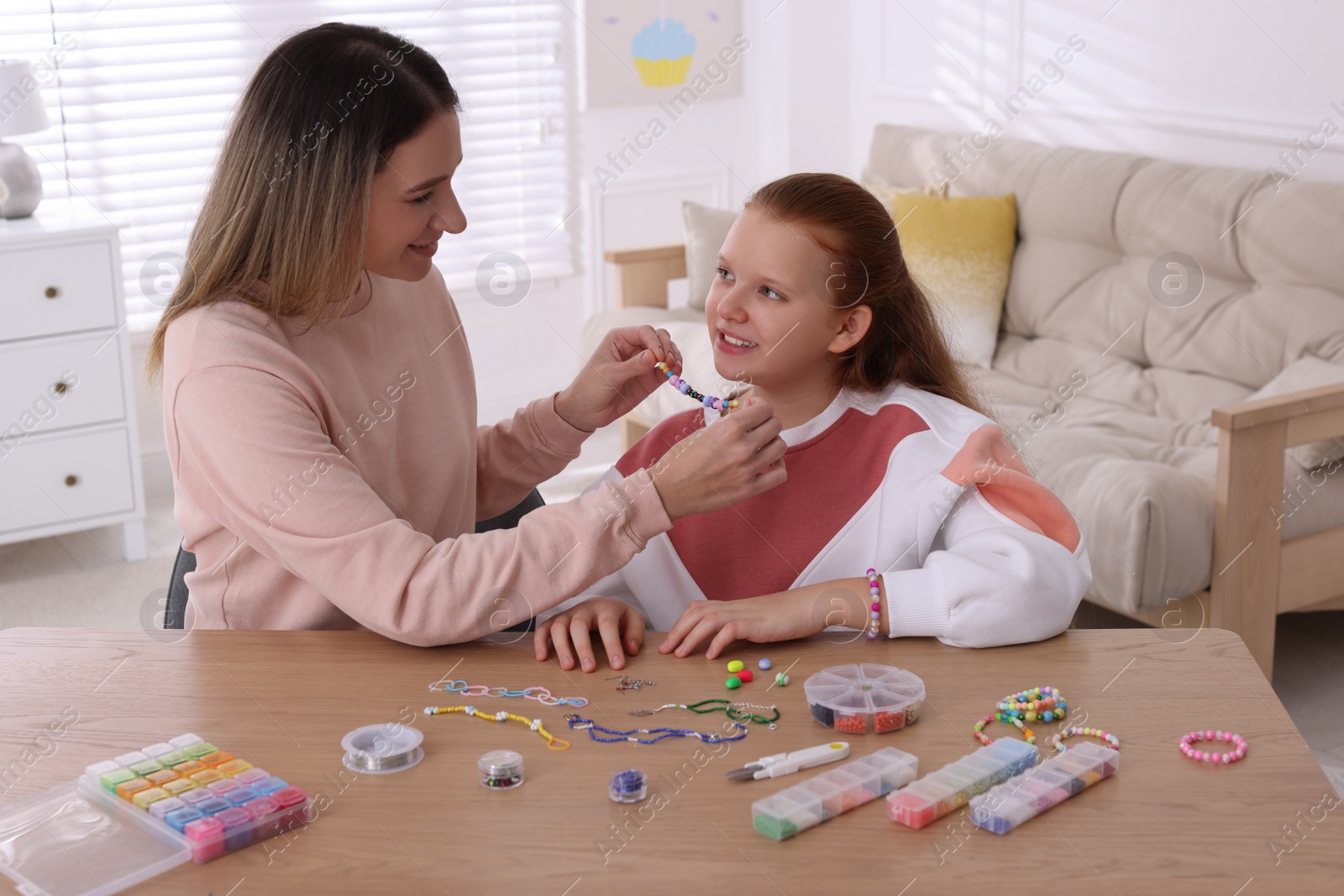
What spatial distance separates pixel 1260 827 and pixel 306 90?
1201mm

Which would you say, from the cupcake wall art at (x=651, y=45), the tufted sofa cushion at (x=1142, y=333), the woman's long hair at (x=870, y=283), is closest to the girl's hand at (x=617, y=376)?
the woman's long hair at (x=870, y=283)

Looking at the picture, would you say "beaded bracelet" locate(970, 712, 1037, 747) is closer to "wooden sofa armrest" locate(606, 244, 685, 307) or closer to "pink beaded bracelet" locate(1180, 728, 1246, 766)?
"pink beaded bracelet" locate(1180, 728, 1246, 766)

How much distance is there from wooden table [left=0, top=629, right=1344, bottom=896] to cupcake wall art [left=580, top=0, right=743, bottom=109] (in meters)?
3.81

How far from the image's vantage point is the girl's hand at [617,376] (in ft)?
5.79

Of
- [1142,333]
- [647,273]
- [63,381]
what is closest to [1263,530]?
[1142,333]

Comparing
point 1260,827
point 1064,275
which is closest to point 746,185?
point 1064,275

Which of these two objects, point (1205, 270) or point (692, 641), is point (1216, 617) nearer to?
point (1205, 270)

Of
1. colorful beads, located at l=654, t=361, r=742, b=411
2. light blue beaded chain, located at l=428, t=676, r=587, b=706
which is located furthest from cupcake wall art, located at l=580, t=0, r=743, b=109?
light blue beaded chain, located at l=428, t=676, r=587, b=706

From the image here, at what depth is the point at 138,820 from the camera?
108cm

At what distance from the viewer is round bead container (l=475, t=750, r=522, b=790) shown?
1126 mm

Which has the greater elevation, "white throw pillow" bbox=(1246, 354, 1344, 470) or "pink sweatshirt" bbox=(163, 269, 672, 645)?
"pink sweatshirt" bbox=(163, 269, 672, 645)

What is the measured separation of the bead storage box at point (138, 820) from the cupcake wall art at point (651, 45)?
4.11 m

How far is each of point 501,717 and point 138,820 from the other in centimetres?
33

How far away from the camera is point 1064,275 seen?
358cm
